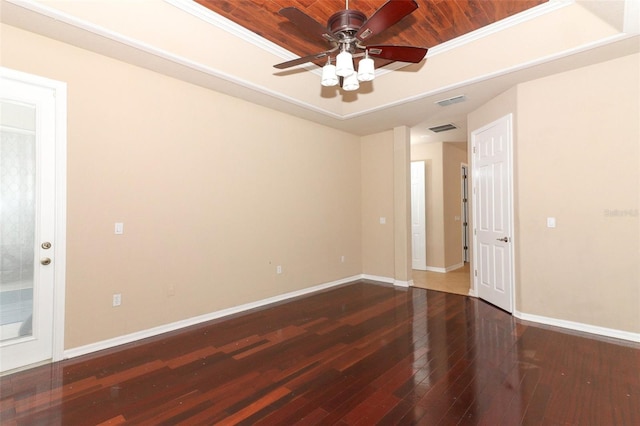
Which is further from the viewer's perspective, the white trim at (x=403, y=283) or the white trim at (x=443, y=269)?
the white trim at (x=443, y=269)

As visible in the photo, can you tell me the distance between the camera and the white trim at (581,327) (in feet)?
10.2

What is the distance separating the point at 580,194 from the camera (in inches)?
133

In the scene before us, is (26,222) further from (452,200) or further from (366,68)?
(452,200)

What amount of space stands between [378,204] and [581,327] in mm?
3435

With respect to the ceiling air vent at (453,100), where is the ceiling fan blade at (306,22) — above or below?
below

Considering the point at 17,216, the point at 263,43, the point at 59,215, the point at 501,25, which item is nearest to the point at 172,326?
the point at 59,215

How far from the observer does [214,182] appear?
12.8ft

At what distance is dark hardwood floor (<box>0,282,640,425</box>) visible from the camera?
2.02m

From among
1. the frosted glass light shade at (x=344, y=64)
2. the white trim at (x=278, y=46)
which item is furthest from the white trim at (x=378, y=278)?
the frosted glass light shade at (x=344, y=64)

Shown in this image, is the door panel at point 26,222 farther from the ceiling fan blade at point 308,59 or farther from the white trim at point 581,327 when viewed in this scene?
the white trim at point 581,327

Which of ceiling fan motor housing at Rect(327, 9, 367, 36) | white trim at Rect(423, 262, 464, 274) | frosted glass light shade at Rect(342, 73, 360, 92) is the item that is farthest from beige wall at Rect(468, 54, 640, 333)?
white trim at Rect(423, 262, 464, 274)

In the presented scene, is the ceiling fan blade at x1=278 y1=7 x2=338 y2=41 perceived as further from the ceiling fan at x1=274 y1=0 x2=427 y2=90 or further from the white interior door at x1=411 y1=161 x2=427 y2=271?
the white interior door at x1=411 y1=161 x2=427 y2=271

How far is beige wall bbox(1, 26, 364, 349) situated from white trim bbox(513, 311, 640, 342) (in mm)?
3019

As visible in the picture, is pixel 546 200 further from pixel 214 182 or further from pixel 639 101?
pixel 214 182
